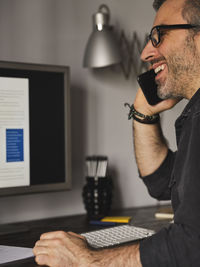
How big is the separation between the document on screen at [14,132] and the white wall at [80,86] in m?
0.24

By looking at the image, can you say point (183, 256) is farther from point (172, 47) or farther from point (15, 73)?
point (15, 73)

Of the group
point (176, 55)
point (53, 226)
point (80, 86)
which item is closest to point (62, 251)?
point (53, 226)

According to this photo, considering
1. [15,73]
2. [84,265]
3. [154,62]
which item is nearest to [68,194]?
[15,73]

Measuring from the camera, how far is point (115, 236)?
4.60 feet

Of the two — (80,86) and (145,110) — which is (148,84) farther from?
(80,86)

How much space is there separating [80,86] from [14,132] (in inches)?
19.9

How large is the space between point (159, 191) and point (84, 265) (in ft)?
2.21

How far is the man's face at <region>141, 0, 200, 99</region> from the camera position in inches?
50.1

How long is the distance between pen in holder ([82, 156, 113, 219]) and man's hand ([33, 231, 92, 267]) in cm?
67

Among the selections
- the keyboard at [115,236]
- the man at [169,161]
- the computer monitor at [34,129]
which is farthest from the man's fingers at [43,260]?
the computer monitor at [34,129]

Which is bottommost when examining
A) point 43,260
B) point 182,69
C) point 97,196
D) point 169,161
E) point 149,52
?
point 43,260

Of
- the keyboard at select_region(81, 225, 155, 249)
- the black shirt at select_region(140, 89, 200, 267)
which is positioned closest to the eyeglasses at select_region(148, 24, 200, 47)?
the black shirt at select_region(140, 89, 200, 267)

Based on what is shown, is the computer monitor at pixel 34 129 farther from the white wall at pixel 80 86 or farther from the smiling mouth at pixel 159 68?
the smiling mouth at pixel 159 68

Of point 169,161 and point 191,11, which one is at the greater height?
→ point 191,11
